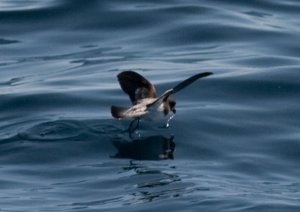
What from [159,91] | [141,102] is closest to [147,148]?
[141,102]

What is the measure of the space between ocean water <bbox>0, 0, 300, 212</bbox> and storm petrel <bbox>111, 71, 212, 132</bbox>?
39 cm

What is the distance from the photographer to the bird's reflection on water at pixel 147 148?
11180 mm

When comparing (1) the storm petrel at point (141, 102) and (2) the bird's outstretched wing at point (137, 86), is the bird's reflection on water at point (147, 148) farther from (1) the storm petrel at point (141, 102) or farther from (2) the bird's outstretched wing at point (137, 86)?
(2) the bird's outstretched wing at point (137, 86)

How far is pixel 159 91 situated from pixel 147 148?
203 centimetres

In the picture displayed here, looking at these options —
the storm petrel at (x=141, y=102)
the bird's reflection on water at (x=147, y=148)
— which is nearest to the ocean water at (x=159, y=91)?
the bird's reflection on water at (x=147, y=148)

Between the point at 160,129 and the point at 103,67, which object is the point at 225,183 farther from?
the point at 103,67

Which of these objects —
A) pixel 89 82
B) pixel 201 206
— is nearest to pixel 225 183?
pixel 201 206

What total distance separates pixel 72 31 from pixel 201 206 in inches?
340

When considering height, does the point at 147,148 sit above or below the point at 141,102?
below

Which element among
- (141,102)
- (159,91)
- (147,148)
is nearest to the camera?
(141,102)

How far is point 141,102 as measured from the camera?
37.2 feet

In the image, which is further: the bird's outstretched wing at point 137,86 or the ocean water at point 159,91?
the bird's outstretched wing at point 137,86

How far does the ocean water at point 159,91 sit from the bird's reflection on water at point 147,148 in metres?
0.02

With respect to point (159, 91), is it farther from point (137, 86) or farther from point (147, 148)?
point (147, 148)
